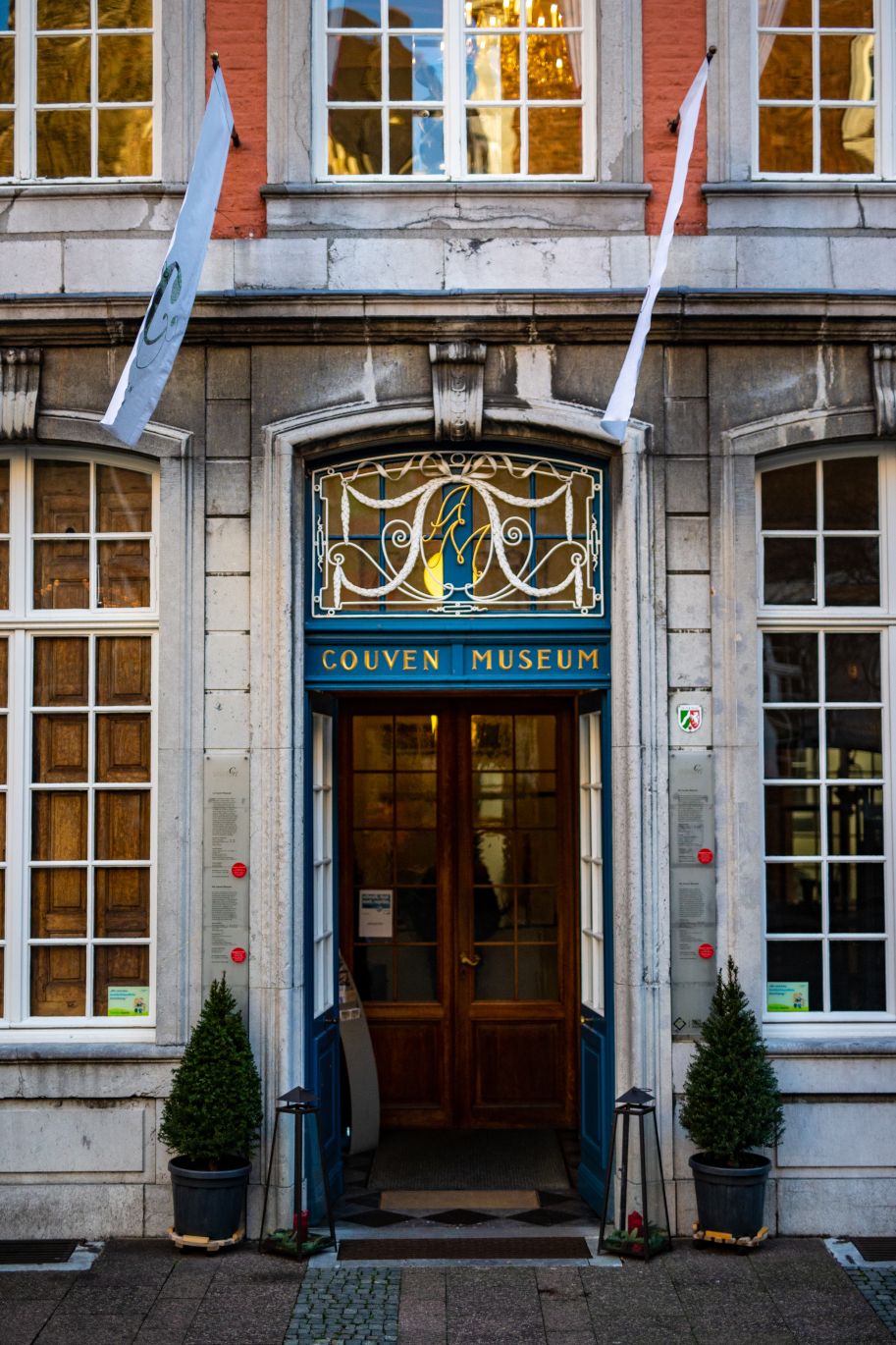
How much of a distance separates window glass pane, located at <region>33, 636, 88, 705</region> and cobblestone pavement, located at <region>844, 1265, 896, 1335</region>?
5.09 m

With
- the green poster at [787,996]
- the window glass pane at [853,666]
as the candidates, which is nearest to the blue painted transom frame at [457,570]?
the window glass pane at [853,666]

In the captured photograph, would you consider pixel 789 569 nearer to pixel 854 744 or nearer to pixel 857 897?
pixel 854 744

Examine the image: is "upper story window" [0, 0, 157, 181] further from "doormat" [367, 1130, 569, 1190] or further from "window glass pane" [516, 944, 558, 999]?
"doormat" [367, 1130, 569, 1190]

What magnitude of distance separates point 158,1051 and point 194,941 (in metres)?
0.62

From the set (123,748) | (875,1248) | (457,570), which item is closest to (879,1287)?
(875,1248)

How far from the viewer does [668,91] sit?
8.28m

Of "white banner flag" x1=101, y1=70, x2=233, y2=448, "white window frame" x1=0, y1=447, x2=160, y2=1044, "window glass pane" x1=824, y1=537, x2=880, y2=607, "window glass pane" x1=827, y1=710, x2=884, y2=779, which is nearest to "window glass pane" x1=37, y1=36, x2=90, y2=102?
"white banner flag" x1=101, y1=70, x2=233, y2=448

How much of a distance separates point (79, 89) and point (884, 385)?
4904mm

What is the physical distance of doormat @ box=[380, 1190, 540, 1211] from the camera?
840 centimetres

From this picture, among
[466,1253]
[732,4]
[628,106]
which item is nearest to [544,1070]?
[466,1253]

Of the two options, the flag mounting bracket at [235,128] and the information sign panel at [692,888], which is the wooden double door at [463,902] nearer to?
the information sign panel at [692,888]

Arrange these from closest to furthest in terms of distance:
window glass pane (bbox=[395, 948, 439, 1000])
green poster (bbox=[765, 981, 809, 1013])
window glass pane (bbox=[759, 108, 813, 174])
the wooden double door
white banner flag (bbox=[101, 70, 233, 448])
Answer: white banner flag (bbox=[101, 70, 233, 448])
green poster (bbox=[765, 981, 809, 1013])
window glass pane (bbox=[759, 108, 813, 174])
the wooden double door
window glass pane (bbox=[395, 948, 439, 1000])

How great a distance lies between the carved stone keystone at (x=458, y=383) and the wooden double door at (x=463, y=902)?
2.58m

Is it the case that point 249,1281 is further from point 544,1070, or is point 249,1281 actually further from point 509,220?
point 509,220
